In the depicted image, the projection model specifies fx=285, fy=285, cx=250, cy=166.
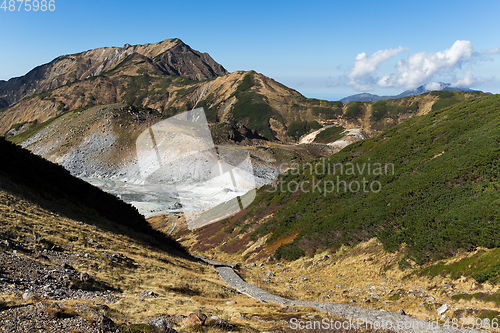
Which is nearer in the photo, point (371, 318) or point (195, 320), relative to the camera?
point (195, 320)

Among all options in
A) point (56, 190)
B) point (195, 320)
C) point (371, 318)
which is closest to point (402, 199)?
point (371, 318)

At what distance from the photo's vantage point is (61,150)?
127000 mm

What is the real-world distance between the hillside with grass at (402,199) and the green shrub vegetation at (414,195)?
0.09m

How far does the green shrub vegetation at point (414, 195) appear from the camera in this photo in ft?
75.7

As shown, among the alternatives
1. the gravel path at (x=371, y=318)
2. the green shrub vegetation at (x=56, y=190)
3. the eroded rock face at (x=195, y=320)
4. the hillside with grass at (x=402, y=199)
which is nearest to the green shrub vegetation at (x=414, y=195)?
the hillside with grass at (x=402, y=199)

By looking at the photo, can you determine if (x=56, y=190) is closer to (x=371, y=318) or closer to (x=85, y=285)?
(x=85, y=285)

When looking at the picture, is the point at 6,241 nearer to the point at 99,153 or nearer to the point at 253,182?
the point at 253,182

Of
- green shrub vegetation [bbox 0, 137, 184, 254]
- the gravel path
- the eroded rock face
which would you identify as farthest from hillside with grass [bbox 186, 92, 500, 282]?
green shrub vegetation [bbox 0, 137, 184, 254]

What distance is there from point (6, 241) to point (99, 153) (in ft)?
401

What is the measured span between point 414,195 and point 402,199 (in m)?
1.27

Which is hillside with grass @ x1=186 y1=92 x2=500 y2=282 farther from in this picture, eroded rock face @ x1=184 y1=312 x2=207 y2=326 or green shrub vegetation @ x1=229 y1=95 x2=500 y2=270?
eroded rock face @ x1=184 y1=312 x2=207 y2=326

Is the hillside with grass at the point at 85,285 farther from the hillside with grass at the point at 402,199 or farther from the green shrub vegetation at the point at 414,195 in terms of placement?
the green shrub vegetation at the point at 414,195

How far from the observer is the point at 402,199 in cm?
3186

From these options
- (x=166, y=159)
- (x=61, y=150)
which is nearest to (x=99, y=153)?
(x=61, y=150)
